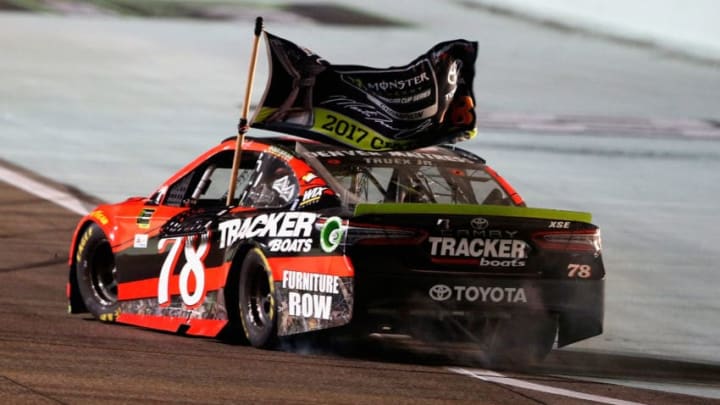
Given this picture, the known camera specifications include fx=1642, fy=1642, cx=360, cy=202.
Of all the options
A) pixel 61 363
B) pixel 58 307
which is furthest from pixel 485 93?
pixel 61 363

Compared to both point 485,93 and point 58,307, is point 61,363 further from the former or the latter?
point 485,93

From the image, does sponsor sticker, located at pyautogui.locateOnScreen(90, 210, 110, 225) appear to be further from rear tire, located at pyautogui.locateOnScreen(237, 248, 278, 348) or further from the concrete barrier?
the concrete barrier

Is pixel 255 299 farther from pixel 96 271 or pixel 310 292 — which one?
pixel 96 271

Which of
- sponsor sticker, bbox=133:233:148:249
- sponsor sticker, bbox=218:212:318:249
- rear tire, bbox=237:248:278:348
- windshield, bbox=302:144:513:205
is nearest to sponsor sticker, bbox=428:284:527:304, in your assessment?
sponsor sticker, bbox=218:212:318:249

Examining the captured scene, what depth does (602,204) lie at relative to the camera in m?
17.5

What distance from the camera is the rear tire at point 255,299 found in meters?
9.05

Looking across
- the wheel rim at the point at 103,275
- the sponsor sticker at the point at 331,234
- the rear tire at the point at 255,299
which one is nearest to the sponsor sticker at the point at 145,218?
the wheel rim at the point at 103,275

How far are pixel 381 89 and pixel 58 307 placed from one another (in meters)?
2.78

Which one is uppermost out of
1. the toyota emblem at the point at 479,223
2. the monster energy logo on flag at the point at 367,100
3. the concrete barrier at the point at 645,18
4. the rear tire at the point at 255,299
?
the concrete barrier at the point at 645,18

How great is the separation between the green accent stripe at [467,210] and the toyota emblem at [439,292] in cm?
40

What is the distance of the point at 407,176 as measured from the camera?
947 centimetres

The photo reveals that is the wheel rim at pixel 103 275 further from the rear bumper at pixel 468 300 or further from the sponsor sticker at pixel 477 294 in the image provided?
the sponsor sticker at pixel 477 294

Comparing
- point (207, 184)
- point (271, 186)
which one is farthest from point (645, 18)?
point (271, 186)

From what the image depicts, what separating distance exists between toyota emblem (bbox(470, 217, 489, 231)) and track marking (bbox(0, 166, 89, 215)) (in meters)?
8.03
